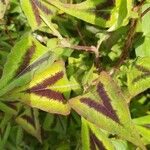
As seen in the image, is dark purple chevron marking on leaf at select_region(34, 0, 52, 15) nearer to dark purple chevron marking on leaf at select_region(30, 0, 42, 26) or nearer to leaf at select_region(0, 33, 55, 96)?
dark purple chevron marking on leaf at select_region(30, 0, 42, 26)

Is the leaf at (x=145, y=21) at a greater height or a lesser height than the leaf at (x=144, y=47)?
greater

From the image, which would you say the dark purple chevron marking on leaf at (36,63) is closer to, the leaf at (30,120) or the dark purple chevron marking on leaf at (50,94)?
the dark purple chevron marking on leaf at (50,94)

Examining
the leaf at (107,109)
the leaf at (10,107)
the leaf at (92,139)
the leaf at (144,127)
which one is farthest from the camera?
the leaf at (10,107)

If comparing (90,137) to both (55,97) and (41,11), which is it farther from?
(41,11)

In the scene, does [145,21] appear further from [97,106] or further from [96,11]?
[97,106]

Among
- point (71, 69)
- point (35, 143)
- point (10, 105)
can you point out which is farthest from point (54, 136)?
point (71, 69)

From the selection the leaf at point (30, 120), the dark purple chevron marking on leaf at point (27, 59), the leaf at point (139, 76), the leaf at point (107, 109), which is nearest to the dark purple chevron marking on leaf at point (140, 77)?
the leaf at point (139, 76)
